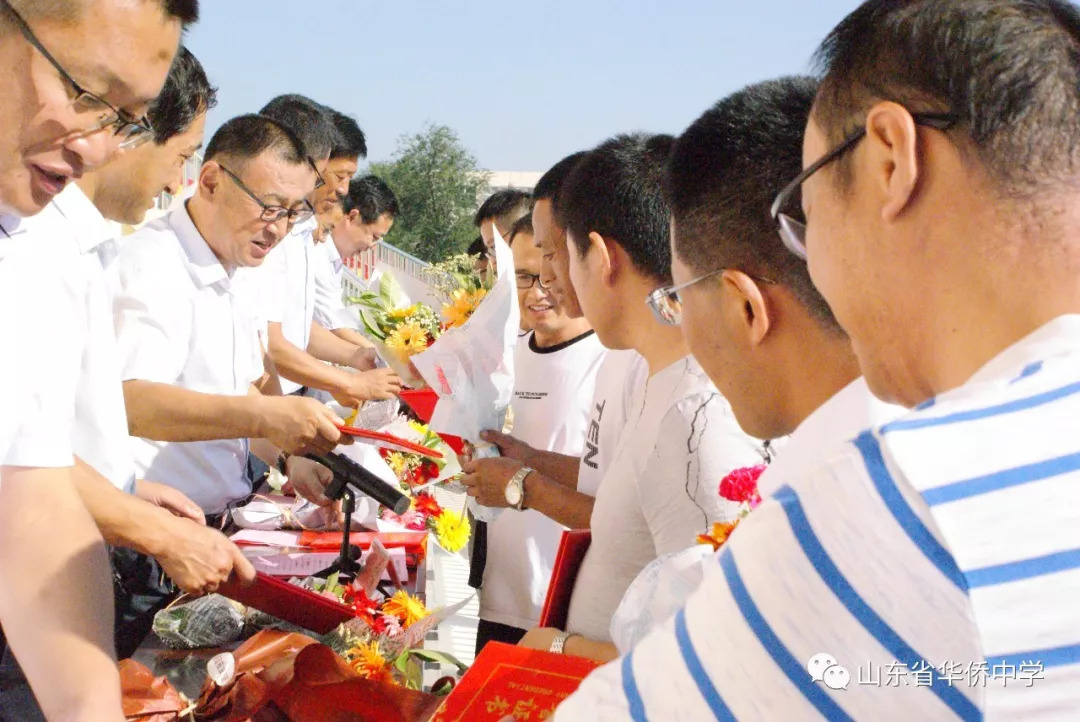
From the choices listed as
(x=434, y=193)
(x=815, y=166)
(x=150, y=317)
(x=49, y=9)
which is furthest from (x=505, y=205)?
(x=434, y=193)

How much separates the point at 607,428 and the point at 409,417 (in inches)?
81.8

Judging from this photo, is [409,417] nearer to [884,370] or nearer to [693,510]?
[693,510]

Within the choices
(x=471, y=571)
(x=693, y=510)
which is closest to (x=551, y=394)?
(x=471, y=571)

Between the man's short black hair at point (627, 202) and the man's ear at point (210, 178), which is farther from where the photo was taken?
the man's ear at point (210, 178)

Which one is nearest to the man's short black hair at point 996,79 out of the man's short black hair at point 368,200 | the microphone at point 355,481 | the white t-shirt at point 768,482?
the white t-shirt at point 768,482

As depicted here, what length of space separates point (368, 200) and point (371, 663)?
6.41m

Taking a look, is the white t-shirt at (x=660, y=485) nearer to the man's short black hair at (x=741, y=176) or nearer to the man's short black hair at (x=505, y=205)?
the man's short black hair at (x=741, y=176)

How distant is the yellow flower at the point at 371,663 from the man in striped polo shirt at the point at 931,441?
132 cm

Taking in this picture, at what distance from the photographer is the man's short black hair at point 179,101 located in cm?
295

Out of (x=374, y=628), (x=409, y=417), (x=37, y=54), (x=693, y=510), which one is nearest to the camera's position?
(x=37, y=54)

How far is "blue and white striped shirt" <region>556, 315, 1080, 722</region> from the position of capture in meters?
0.63

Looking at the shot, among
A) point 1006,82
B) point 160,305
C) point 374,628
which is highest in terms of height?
point 1006,82

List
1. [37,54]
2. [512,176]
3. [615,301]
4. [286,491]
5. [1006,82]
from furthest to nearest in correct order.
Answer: [512,176]
[286,491]
[615,301]
[37,54]
[1006,82]

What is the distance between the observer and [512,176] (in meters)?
45.7
